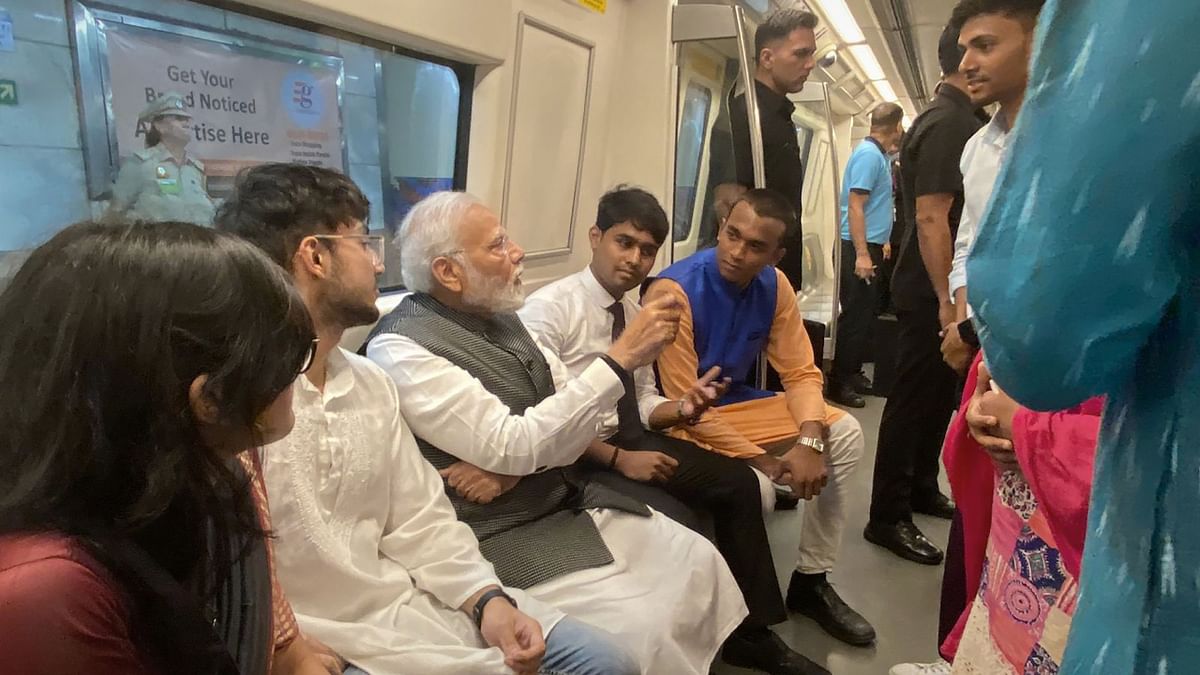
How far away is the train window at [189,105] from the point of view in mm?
1621

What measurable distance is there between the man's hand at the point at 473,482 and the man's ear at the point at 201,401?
3.08 ft

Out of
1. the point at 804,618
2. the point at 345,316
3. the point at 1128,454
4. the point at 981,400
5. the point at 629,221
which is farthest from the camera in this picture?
the point at 804,618

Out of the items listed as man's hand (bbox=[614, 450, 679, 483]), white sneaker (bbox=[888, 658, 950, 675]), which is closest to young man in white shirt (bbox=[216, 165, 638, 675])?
man's hand (bbox=[614, 450, 679, 483])

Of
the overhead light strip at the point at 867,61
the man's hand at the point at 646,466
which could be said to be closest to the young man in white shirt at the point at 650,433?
the man's hand at the point at 646,466

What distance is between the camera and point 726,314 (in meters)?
2.56

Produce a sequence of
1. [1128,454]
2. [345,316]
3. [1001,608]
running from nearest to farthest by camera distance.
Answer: [1128,454], [1001,608], [345,316]

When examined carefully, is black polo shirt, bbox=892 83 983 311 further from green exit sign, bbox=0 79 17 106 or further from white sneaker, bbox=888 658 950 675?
green exit sign, bbox=0 79 17 106

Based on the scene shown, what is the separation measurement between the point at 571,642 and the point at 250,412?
87cm

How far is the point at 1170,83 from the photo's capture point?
524 millimetres

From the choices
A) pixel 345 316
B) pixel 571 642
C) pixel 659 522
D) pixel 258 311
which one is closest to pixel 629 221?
pixel 659 522

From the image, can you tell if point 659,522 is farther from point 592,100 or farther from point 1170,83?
point 592,100

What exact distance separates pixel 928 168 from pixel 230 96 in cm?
213

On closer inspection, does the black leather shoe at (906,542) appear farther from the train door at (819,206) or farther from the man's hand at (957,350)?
the train door at (819,206)

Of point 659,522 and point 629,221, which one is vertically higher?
point 629,221
